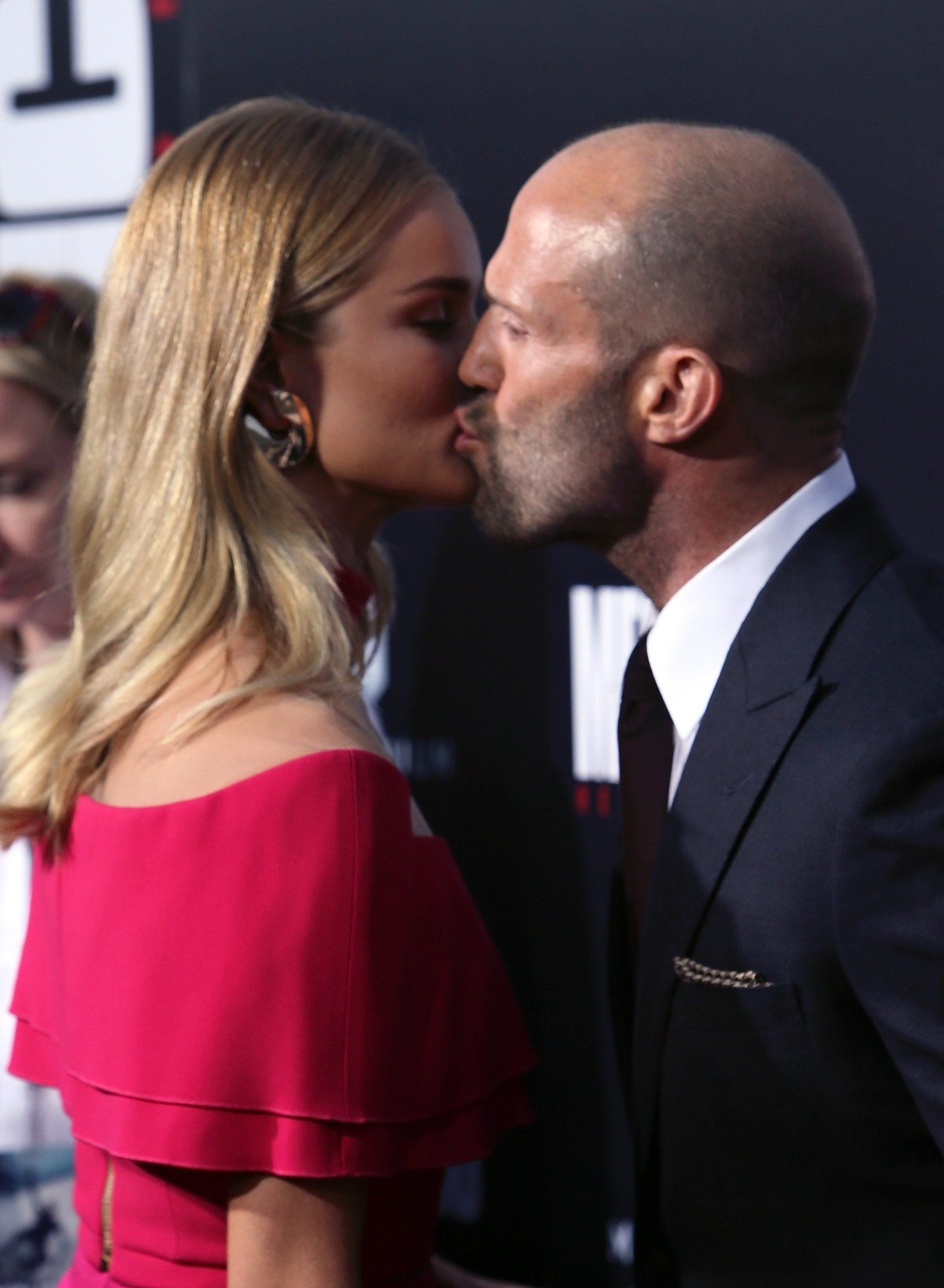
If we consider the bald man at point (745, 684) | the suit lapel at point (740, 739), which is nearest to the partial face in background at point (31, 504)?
the bald man at point (745, 684)

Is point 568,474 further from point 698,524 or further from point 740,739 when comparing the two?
point 740,739

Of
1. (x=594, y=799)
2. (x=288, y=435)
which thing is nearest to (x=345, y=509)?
(x=288, y=435)

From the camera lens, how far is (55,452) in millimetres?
1972

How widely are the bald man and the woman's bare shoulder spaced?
1.06 ft

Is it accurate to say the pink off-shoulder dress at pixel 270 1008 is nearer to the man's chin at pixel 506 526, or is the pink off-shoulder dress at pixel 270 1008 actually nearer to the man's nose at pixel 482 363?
the man's chin at pixel 506 526

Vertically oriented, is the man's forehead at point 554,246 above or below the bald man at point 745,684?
above

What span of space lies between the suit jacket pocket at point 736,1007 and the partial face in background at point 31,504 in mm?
1208

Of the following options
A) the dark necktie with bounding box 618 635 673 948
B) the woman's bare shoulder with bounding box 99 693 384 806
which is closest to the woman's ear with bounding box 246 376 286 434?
the woman's bare shoulder with bounding box 99 693 384 806

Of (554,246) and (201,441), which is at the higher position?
(554,246)

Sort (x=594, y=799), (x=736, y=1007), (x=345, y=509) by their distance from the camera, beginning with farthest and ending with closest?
(x=594, y=799) < (x=345, y=509) < (x=736, y=1007)

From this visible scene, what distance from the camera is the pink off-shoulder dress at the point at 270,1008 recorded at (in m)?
1.07

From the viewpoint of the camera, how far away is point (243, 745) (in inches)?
44.3

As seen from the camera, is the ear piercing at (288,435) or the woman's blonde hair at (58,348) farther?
the woman's blonde hair at (58,348)

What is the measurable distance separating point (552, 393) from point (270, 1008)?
2.17ft
